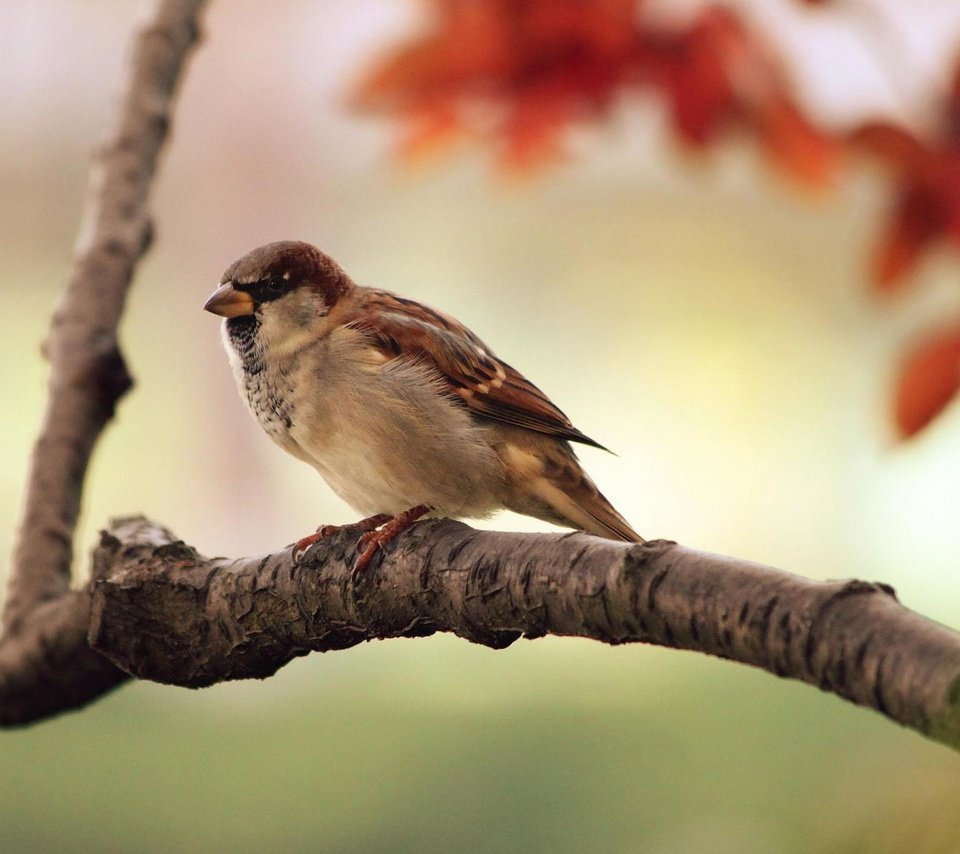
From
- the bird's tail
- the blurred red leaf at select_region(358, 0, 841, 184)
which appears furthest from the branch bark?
the bird's tail

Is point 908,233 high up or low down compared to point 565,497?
up

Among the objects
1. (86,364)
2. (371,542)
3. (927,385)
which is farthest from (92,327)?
(927,385)

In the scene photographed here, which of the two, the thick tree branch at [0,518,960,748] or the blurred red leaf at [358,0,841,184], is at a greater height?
the blurred red leaf at [358,0,841,184]

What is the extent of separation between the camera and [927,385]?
108cm

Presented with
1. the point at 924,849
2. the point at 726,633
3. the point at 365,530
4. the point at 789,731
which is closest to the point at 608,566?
the point at 726,633

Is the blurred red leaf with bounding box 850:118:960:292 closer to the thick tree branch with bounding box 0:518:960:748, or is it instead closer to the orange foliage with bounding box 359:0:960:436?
the orange foliage with bounding box 359:0:960:436

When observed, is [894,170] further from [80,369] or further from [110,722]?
[110,722]

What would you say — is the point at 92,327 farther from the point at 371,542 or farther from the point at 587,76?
the point at 587,76

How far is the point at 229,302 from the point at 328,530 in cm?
27

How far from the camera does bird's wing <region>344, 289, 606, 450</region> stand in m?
1.26

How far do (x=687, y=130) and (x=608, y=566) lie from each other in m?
0.74

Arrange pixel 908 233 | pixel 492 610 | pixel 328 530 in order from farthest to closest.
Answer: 1. pixel 908 233
2. pixel 328 530
3. pixel 492 610

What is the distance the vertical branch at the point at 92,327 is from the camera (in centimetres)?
110

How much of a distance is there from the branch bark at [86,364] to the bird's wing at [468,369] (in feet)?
0.80
